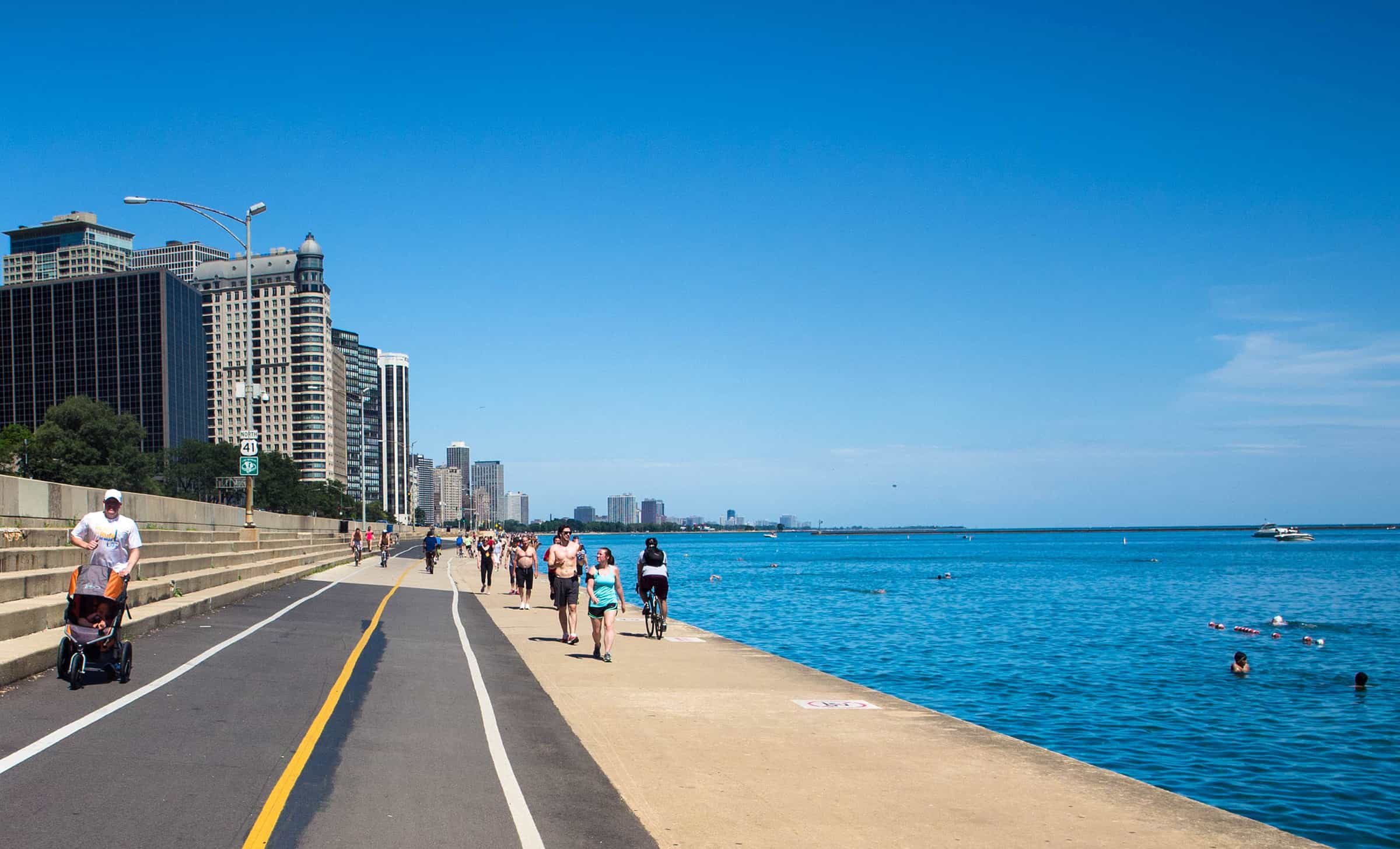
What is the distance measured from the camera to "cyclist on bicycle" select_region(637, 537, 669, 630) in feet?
71.1

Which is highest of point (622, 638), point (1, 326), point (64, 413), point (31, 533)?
point (1, 326)

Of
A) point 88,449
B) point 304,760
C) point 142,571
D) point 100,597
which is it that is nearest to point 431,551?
point 142,571

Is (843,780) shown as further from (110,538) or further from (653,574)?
(653,574)

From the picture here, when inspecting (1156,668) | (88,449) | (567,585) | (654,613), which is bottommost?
(1156,668)

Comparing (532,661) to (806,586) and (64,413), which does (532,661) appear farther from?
(64,413)

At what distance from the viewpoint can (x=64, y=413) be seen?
4515 inches

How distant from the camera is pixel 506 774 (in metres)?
9.49

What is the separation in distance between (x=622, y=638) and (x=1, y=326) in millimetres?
214829

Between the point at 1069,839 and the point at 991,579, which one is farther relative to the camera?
the point at 991,579

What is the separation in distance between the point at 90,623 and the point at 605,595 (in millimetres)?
8116

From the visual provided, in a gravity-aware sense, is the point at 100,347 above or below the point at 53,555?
above

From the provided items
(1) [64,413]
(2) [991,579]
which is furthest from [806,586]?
(1) [64,413]

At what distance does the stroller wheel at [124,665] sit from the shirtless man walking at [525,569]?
56.6ft

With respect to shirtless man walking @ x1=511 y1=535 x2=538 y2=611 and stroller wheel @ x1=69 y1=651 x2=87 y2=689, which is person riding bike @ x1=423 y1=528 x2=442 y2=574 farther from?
stroller wheel @ x1=69 y1=651 x2=87 y2=689
